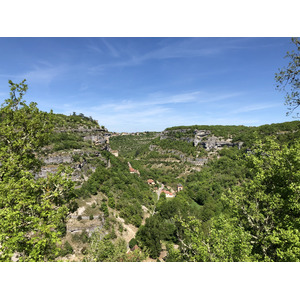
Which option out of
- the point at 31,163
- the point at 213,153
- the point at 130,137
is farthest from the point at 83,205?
the point at 130,137

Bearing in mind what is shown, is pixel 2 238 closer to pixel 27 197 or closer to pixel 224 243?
pixel 27 197

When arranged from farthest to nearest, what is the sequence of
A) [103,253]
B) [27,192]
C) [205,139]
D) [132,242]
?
1. [205,139]
2. [132,242]
3. [103,253]
4. [27,192]

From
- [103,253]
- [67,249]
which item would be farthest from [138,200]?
[103,253]

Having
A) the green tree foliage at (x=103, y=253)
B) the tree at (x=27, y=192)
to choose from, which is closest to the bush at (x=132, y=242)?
the green tree foliage at (x=103, y=253)

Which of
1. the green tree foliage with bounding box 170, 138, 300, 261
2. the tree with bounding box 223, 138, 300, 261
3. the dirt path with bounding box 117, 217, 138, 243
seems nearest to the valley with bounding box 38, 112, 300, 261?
the dirt path with bounding box 117, 217, 138, 243

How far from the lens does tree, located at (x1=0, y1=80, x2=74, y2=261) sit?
4355 mm

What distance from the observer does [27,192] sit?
17.0ft

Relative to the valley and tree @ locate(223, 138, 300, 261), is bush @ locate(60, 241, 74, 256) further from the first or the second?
tree @ locate(223, 138, 300, 261)

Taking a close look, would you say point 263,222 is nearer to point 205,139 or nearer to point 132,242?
point 132,242

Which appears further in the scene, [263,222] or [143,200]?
[143,200]

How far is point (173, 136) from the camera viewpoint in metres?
109

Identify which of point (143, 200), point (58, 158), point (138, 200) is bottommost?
point (143, 200)
